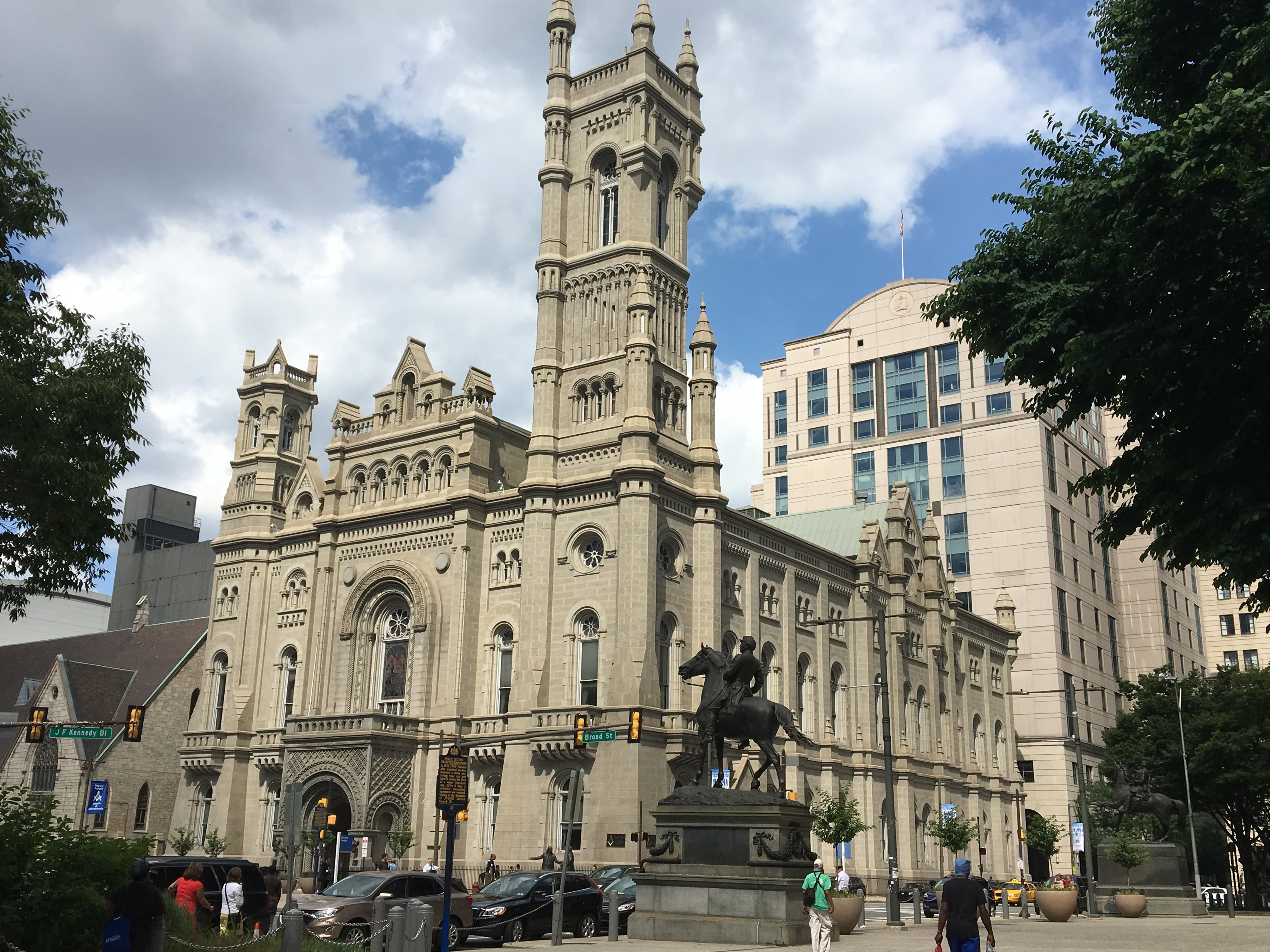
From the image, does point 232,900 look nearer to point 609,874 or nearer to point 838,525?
point 609,874

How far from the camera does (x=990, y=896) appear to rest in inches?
1812

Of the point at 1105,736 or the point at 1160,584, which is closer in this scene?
the point at 1105,736

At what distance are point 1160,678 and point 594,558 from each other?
3949 centimetres

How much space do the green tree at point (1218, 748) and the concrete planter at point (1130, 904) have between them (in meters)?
20.7

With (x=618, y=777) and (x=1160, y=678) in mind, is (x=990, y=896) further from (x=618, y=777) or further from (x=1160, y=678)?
(x=1160, y=678)

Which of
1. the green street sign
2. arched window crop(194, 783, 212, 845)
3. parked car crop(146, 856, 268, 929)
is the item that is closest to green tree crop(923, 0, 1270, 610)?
parked car crop(146, 856, 268, 929)

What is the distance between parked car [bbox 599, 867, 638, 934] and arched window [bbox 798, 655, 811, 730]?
26553 mm

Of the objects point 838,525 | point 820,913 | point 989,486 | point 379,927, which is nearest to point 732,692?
point 820,913

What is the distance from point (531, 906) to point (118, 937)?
58.0ft

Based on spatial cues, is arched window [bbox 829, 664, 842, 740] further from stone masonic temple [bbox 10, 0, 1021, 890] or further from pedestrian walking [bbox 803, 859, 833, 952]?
pedestrian walking [bbox 803, 859, 833, 952]

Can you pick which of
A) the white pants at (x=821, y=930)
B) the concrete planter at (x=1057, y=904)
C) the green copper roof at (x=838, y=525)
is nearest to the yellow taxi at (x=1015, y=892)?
the concrete planter at (x=1057, y=904)

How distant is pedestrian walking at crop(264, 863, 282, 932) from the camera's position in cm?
2478

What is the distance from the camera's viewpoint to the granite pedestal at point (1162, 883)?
43.8 metres

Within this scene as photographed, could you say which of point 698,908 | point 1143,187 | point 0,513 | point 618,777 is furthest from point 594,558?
point 1143,187
